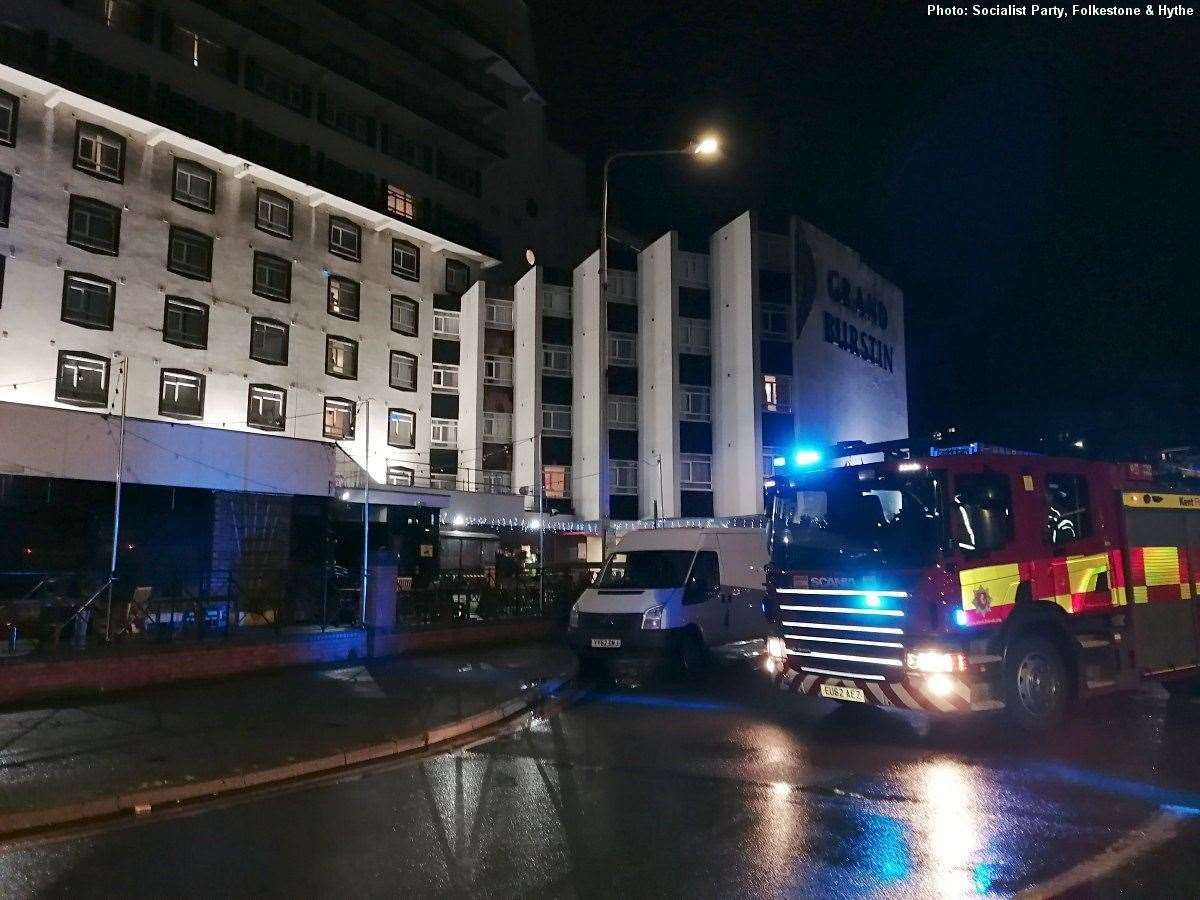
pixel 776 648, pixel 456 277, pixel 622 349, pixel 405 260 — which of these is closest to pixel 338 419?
pixel 405 260

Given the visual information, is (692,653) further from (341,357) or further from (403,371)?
(403,371)

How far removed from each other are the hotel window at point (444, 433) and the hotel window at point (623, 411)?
723 centimetres

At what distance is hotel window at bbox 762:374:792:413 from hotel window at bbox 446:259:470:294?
14.1m

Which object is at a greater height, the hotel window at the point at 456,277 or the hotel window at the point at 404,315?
the hotel window at the point at 456,277

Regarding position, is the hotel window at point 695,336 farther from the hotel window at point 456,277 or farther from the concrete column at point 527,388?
the hotel window at point 456,277

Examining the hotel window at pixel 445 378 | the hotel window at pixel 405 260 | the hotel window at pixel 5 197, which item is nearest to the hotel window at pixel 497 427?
the hotel window at pixel 445 378

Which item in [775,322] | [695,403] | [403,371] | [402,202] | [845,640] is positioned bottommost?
[845,640]

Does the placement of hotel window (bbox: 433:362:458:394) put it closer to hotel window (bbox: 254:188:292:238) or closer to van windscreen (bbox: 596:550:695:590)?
hotel window (bbox: 254:188:292:238)

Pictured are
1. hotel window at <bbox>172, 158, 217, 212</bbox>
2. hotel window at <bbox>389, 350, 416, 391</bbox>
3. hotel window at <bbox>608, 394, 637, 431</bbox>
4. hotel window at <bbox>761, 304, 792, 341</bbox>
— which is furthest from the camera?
hotel window at <bbox>608, 394, 637, 431</bbox>

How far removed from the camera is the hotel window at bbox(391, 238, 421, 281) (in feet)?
117

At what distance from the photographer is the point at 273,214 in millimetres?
30984

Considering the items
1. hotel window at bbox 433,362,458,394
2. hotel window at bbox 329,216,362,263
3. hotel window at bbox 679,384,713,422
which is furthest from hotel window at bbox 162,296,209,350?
hotel window at bbox 679,384,713,422

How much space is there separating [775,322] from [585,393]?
30.0 ft

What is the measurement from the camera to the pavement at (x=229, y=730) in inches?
292
